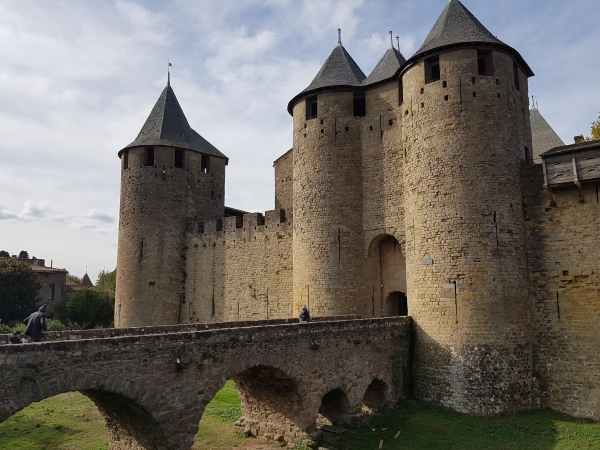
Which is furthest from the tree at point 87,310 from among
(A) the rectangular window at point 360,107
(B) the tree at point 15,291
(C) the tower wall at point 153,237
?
(A) the rectangular window at point 360,107

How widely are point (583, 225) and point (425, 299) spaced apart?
5.02m

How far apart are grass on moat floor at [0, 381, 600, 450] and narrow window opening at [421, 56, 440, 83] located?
10422mm

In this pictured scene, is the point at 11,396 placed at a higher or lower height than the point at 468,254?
lower

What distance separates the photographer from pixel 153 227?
24969 mm

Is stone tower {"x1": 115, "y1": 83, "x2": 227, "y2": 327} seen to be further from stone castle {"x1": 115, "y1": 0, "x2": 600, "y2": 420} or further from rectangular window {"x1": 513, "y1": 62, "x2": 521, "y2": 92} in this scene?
rectangular window {"x1": 513, "y1": 62, "x2": 521, "y2": 92}

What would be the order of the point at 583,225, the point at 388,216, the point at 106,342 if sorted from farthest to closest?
the point at 388,216, the point at 583,225, the point at 106,342

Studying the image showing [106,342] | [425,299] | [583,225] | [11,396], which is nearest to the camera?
[11,396]

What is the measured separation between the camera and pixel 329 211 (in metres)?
18.5

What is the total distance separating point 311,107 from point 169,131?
9663 mm

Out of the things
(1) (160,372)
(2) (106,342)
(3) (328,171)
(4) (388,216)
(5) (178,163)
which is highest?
(5) (178,163)

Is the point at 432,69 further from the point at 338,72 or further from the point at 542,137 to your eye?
the point at 542,137

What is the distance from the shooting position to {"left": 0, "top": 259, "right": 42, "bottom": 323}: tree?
104ft

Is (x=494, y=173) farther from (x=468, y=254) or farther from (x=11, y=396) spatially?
(x=11, y=396)

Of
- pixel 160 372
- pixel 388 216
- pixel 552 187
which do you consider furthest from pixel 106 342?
pixel 552 187
